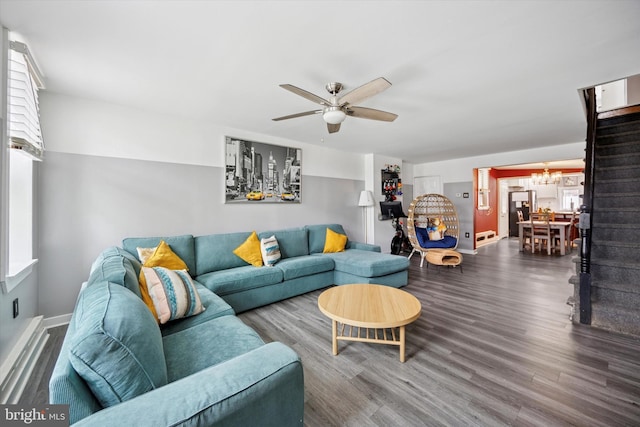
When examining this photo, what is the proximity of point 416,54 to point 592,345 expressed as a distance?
2877 mm

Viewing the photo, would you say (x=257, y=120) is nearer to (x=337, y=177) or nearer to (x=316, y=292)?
(x=337, y=177)

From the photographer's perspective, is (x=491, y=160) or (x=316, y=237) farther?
(x=491, y=160)

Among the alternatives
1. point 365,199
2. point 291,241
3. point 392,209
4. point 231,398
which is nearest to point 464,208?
point 392,209

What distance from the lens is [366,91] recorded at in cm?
204

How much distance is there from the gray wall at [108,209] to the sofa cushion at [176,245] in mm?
275

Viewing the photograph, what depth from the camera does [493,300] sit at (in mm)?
3227

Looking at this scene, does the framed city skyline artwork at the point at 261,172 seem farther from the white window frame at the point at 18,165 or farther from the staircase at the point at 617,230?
the staircase at the point at 617,230

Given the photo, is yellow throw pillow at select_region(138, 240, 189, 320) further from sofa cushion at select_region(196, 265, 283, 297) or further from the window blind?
the window blind

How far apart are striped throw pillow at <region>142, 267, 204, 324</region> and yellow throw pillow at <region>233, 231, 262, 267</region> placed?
144 cm

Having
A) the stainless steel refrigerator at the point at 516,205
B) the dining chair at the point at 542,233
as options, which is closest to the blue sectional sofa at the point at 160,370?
the dining chair at the point at 542,233

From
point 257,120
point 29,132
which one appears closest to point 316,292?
point 257,120

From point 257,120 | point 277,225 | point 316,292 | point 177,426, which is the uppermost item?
point 257,120

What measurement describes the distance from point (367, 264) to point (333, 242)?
989 millimetres

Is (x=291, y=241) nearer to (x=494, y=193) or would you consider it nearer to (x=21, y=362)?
(x=21, y=362)
